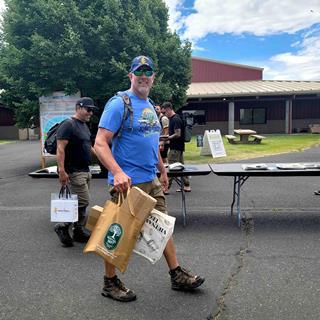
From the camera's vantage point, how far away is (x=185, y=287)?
3336mm

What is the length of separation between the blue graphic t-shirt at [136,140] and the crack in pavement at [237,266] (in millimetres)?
1222

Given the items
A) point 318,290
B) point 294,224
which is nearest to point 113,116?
point 318,290

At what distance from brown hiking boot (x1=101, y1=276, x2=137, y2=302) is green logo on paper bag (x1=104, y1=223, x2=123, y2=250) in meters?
0.55

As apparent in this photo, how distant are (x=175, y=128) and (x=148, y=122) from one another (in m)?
4.60

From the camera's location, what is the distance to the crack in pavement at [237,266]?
3.04 m

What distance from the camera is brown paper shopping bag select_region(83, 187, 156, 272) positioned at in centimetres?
281

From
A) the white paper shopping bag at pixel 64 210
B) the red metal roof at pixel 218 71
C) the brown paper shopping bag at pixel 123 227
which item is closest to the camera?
the brown paper shopping bag at pixel 123 227

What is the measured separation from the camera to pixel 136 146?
3.11 meters

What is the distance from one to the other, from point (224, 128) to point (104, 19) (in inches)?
736

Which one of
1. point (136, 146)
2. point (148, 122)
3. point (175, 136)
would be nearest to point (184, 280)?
point (136, 146)

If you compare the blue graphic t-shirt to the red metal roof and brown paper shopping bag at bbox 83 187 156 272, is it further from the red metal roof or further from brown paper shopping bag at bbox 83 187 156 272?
the red metal roof

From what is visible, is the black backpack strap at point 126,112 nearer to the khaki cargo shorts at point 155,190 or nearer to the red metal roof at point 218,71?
the khaki cargo shorts at point 155,190

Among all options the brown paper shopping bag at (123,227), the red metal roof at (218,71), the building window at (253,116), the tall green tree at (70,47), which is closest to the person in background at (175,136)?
the tall green tree at (70,47)

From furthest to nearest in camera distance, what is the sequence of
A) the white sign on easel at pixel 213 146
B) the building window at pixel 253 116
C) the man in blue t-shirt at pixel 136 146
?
the building window at pixel 253 116 < the white sign on easel at pixel 213 146 < the man in blue t-shirt at pixel 136 146
